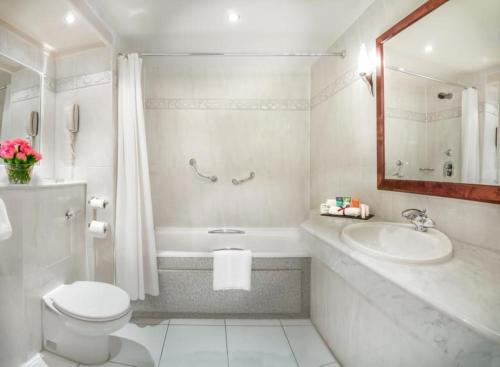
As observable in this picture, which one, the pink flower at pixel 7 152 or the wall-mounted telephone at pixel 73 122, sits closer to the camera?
the pink flower at pixel 7 152

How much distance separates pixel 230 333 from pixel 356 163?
1.57 meters

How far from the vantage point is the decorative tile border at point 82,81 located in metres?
1.97

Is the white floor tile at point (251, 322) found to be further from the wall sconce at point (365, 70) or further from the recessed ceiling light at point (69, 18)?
the recessed ceiling light at point (69, 18)

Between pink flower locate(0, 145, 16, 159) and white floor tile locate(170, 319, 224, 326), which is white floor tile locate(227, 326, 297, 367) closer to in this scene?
white floor tile locate(170, 319, 224, 326)

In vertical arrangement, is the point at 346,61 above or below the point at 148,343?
above

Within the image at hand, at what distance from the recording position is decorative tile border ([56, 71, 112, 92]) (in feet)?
6.48

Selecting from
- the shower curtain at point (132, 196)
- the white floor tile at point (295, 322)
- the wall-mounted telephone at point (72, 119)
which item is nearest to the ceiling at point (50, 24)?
the shower curtain at point (132, 196)

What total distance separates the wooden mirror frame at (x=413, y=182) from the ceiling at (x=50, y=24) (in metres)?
1.95

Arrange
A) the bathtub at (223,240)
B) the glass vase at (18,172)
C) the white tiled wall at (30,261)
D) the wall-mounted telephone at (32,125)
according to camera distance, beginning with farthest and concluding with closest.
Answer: the bathtub at (223,240) → the wall-mounted telephone at (32,125) → the glass vase at (18,172) → the white tiled wall at (30,261)

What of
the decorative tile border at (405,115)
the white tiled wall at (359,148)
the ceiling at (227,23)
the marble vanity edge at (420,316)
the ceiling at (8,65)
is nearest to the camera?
the marble vanity edge at (420,316)

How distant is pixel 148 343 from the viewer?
1726mm

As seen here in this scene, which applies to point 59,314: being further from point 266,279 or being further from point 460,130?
point 460,130

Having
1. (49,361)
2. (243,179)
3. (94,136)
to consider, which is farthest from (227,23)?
(49,361)

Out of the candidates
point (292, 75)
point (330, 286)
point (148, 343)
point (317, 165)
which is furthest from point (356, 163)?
point (148, 343)
